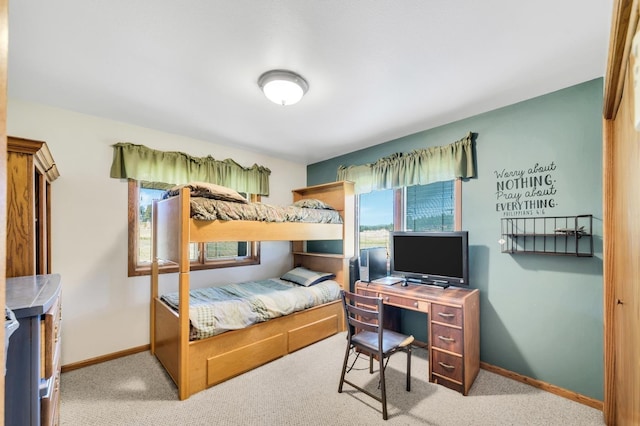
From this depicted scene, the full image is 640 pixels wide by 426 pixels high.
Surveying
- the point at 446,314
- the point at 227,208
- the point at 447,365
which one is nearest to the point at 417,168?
the point at 446,314

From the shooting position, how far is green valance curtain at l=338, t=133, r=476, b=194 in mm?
2703

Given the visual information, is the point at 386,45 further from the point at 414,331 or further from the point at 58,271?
the point at 58,271

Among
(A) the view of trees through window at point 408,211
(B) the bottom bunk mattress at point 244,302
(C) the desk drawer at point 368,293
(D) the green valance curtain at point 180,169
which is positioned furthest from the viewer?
(A) the view of trees through window at point 408,211

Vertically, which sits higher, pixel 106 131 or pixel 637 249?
pixel 106 131

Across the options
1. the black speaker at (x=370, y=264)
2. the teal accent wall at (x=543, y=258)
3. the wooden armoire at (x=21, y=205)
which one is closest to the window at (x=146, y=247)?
the wooden armoire at (x=21, y=205)

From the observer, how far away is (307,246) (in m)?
4.42

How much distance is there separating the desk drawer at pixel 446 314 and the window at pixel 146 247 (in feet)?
8.02

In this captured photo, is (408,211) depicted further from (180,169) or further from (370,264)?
(180,169)

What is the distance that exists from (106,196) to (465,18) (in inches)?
131

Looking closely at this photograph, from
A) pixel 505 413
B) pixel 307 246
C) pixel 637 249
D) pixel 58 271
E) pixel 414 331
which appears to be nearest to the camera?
pixel 637 249

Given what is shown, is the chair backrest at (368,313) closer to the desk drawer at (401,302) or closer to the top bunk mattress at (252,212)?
the desk drawer at (401,302)

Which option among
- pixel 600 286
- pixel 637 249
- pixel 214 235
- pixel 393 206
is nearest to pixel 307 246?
pixel 393 206

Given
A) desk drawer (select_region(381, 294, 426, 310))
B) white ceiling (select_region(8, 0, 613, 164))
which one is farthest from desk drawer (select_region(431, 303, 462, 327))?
white ceiling (select_region(8, 0, 613, 164))

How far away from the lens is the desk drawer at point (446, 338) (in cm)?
220
